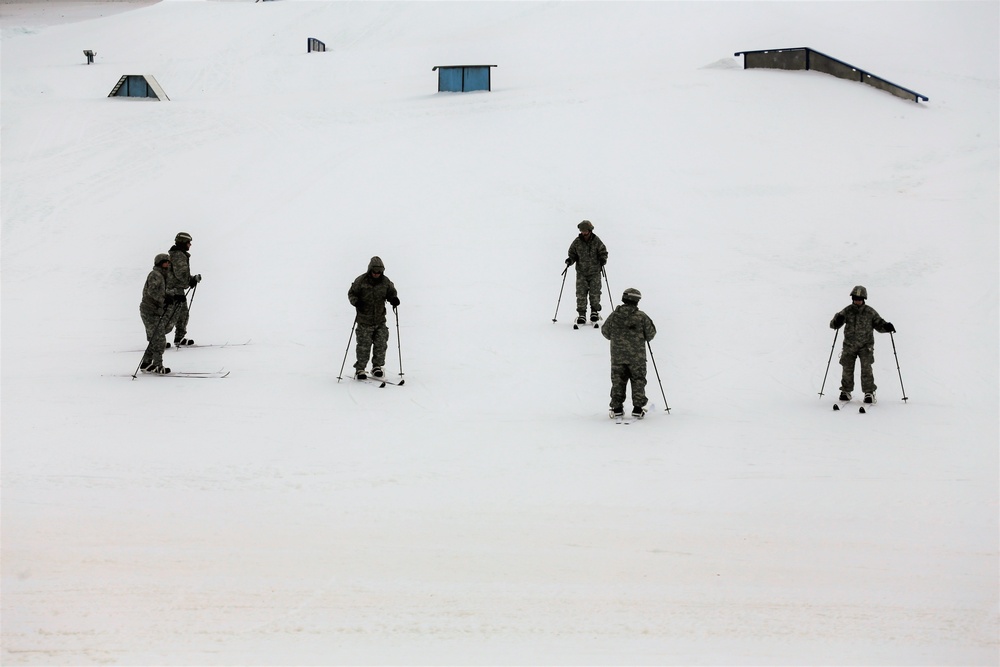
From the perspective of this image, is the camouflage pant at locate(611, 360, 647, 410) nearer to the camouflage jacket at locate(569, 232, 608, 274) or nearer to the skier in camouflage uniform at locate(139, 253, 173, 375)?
the camouflage jacket at locate(569, 232, 608, 274)

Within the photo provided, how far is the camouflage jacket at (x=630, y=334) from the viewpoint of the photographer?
35.4ft

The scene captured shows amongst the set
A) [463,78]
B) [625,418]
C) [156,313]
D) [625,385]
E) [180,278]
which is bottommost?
[625,418]

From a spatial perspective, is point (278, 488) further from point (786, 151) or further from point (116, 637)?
point (786, 151)

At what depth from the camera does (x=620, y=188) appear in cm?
2356

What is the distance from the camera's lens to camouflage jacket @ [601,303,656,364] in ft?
35.4

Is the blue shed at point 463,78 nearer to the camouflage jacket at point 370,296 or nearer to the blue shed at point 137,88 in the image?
the blue shed at point 137,88

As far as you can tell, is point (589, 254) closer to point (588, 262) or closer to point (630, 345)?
point (588, 262)

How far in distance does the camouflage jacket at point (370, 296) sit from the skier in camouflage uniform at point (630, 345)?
292 centimetres

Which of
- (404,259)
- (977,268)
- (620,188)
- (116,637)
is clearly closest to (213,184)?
(404,259)

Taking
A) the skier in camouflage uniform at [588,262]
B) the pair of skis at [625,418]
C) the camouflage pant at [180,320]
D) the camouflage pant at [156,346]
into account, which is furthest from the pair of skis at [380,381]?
the skier in camouflage uniform at [588,262]

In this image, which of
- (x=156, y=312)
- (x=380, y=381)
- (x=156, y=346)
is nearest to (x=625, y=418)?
(x=380, y=381)

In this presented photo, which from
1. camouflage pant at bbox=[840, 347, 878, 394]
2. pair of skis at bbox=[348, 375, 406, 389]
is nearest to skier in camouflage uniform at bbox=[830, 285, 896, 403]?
camouflage pant at bbox=[840, 347, 878, 394]

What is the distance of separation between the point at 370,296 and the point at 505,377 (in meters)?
2.02

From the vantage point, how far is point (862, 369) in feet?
38.7
